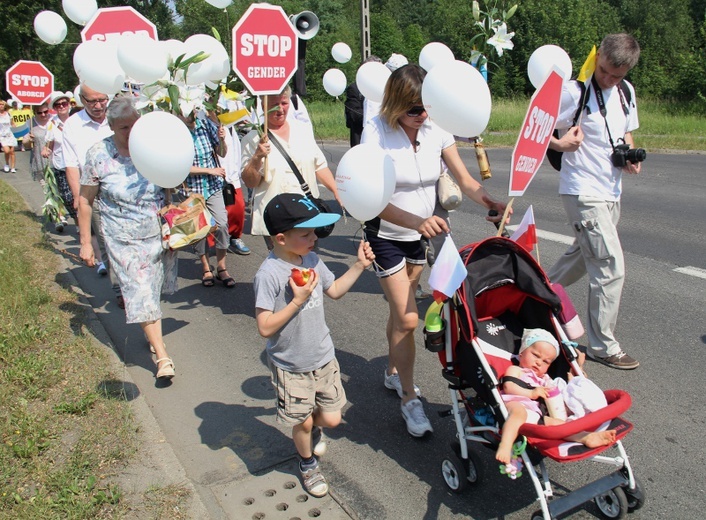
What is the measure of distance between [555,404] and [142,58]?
3.51 m

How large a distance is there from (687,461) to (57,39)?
28.2 feet

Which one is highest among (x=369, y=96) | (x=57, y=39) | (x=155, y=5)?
(x=155, y=5)

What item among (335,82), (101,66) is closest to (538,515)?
(101,66)

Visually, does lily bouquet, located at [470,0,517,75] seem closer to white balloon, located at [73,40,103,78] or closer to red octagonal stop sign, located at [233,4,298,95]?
red octagonal stop sign, located at [233,4,298,95]

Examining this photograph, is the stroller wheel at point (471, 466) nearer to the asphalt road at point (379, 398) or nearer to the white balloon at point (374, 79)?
the asphalt road at point (379, 398)

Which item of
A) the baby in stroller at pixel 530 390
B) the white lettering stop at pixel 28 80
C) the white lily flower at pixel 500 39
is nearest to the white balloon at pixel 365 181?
the baby in stroller at pixel 530 390

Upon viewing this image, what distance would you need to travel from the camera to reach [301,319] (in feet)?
10.5

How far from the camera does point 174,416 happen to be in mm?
4215

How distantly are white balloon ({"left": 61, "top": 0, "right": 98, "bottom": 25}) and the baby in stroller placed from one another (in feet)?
20.8

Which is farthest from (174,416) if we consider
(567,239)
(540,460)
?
(567,239)

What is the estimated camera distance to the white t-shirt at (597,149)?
454 centimetres

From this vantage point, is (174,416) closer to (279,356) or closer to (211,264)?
(279,356)

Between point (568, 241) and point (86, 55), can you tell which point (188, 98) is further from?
point (568, 241)

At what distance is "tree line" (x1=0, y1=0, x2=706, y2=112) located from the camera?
29.1m
